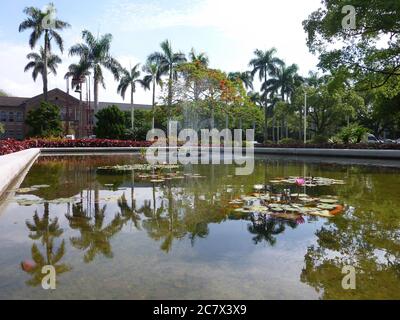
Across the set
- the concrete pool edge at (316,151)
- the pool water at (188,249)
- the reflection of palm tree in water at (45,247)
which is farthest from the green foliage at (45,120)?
the reflection of palm tree in water at (45,247)

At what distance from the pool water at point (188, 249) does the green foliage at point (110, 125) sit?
29175 millimetres

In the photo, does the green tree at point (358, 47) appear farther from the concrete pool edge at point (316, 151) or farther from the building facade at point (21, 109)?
the building facade at point (21, 109)

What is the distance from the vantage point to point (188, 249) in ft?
15.4

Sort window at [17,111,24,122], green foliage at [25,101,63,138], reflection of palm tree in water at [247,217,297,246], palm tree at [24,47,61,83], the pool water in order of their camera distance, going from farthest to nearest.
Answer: window at [17,111,24,122] < palm tree at [24,47,61,83] < green foliage at [25,101,63,138] < reflection of palm tree in water at [247,217,297,246] < the pool water

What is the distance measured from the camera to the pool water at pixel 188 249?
3.48m

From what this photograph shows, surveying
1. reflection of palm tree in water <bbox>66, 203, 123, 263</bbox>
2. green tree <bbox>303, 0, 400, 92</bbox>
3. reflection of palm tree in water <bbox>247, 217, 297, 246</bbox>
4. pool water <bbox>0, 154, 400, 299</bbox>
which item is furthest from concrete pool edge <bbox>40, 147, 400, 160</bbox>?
reflection of palm tree in water <bbox>66, 203, 123, 263</bbox>

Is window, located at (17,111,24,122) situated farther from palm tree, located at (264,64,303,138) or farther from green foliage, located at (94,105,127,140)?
palm tree, located at (264,64,303,138)

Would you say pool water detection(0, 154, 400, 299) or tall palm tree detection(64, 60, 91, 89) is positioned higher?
tall palm tree detection(64, 60, 91, 89)

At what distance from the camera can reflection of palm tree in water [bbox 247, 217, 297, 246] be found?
5.20 metres

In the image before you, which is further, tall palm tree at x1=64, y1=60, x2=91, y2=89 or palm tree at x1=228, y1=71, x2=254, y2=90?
palm tree at x1=228, y1=71, x2=254, y2=90

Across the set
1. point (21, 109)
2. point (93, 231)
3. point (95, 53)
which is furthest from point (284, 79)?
point (93, 231)

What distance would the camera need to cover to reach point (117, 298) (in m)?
3.24

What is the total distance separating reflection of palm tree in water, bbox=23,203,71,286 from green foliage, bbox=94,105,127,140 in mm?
31180
